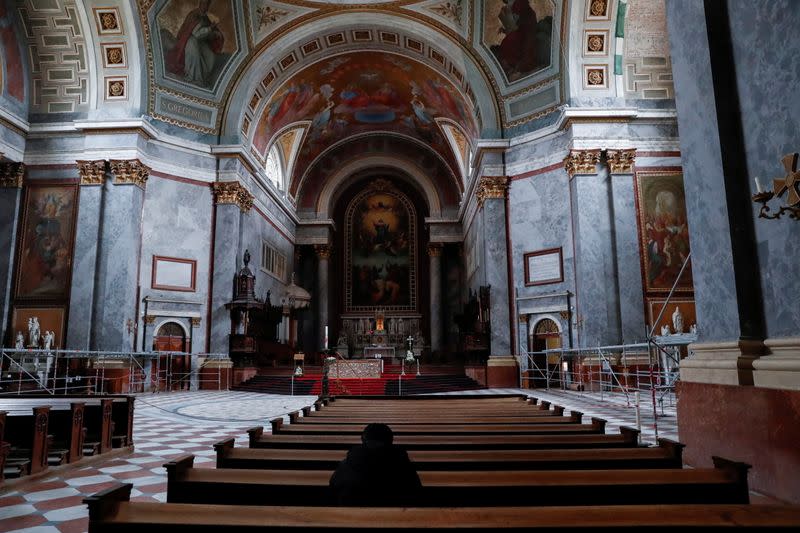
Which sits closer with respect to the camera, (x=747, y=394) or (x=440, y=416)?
(x=747, y=394)

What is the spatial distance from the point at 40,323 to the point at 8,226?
3.28m

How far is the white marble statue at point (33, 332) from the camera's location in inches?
643

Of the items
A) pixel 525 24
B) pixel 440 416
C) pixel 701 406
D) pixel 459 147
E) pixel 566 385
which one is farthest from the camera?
pixel 459 147

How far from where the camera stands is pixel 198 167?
19672 mm

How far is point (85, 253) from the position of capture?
1719cm

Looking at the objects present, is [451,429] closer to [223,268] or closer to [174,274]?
[174,274]

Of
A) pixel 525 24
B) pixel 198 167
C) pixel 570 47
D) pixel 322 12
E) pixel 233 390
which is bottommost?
pixel 233 390

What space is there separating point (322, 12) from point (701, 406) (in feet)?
63.7

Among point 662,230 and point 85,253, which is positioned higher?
point 662,230

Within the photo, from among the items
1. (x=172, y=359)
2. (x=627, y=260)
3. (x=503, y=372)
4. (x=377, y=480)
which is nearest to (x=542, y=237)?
(x=627, y=260)

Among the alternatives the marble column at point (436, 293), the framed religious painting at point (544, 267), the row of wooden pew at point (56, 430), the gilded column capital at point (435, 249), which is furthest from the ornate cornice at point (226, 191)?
the row of wooden pew at point (56, 430)

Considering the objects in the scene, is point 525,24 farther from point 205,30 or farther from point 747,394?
point 747,394

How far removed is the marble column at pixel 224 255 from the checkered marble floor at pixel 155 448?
493 cm

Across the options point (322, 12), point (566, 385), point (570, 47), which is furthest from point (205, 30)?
point (566, 385)
